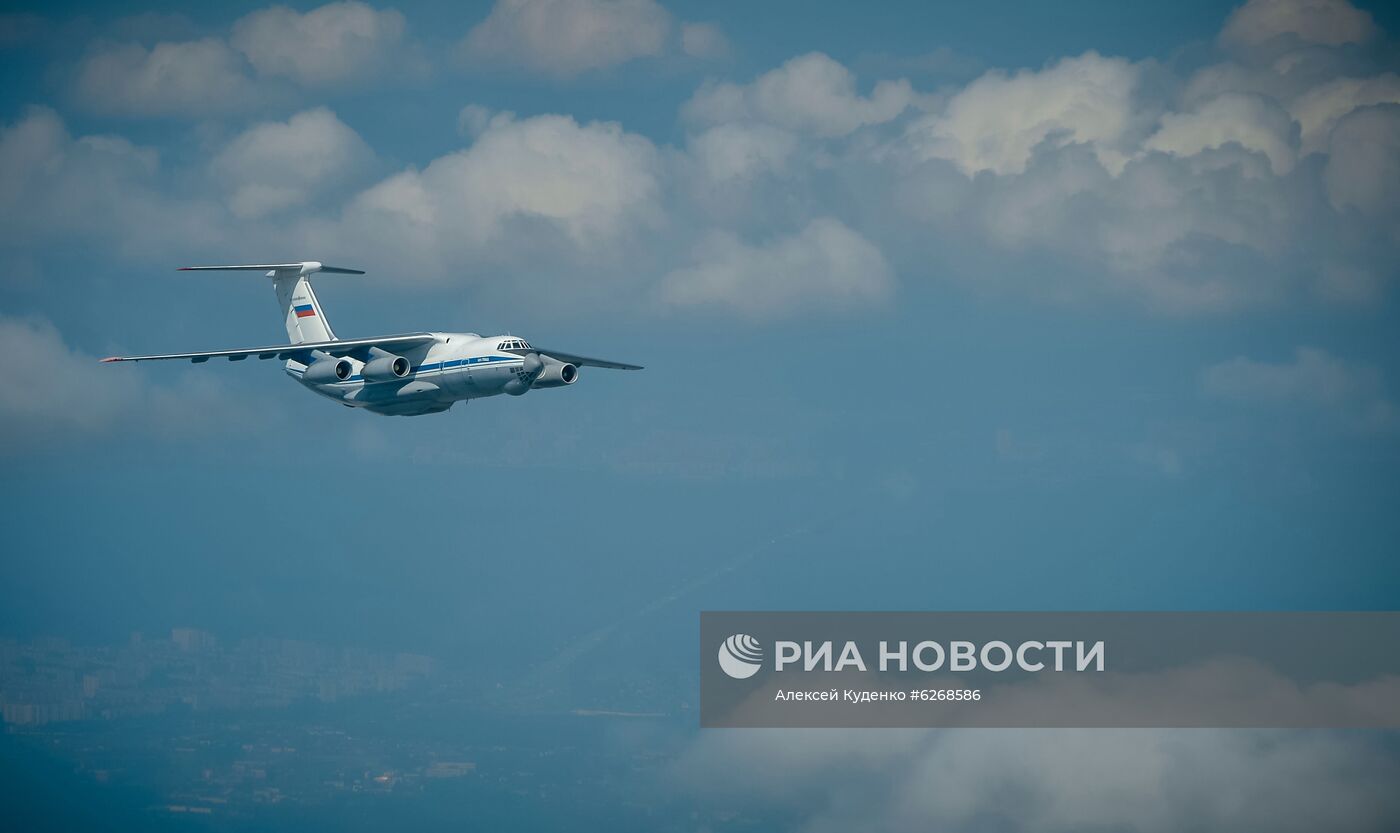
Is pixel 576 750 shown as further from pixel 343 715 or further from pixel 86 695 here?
pixel 86 695

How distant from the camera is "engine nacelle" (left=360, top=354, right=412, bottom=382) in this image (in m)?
48.0

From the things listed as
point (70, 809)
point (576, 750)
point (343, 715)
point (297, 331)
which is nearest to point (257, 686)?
point (343, 715)

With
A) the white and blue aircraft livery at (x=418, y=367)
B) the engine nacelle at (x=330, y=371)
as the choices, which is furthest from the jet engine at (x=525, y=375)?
the engine nacelle at (x=330, y=371)

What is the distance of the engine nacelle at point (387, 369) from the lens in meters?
48.0

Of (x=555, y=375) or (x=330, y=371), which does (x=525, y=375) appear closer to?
(x=555, y=375)

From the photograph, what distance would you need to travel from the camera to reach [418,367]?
48.2 meters

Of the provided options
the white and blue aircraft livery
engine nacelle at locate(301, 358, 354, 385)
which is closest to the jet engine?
the white and blue aircraft livery

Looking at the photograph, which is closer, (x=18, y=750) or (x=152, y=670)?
(x=18, y=750)

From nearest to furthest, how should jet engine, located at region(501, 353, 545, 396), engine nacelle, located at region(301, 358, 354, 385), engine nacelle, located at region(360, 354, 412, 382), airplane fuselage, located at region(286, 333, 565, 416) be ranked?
jet engine, located at region(501, 353, 545, 396) → airplane fuselage, located at region(286, 333, 565, 416) → engine nacelle, located at region(360, 354, 412, 382) → engine nacelle, located at region(301, 358, 354, 385)

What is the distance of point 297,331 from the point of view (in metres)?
55.3

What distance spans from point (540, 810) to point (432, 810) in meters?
5.89

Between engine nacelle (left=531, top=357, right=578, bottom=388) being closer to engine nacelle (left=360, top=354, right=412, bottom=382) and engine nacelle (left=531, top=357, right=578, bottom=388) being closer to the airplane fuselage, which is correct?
the airplane fuselage

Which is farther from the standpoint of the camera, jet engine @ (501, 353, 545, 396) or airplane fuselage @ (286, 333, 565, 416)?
airplane fuselage @ (286, 333, 565, 416)

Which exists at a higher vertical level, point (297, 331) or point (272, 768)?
point (297, 331)
